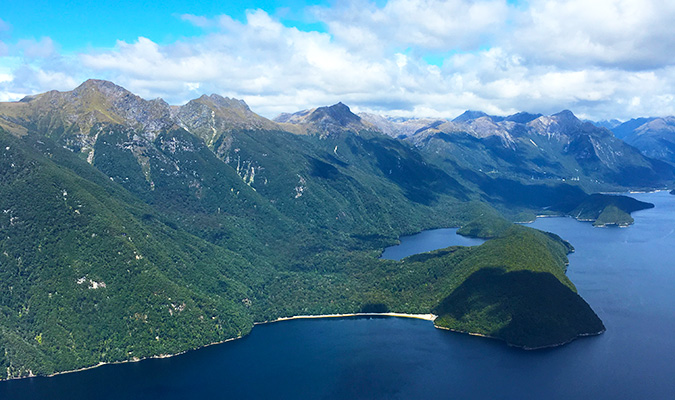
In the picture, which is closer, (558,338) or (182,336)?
(558,338)

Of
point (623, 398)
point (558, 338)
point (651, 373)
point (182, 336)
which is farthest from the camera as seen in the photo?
point (182, 336)

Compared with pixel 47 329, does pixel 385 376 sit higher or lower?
lower

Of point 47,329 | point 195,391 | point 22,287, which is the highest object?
point 22,287

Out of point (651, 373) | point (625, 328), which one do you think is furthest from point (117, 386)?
point (625, 328)

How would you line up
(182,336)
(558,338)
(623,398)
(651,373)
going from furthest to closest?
(182,336), (558,338), (651,373), (623,398)

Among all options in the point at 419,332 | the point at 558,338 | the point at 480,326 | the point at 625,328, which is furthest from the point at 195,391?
the point at 625,328

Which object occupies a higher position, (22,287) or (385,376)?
(22,287)

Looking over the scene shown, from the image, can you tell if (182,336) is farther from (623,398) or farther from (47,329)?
(623,398)

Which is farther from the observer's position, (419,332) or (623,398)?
(419,332)

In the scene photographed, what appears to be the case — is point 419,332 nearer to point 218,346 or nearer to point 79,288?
point 218,346
